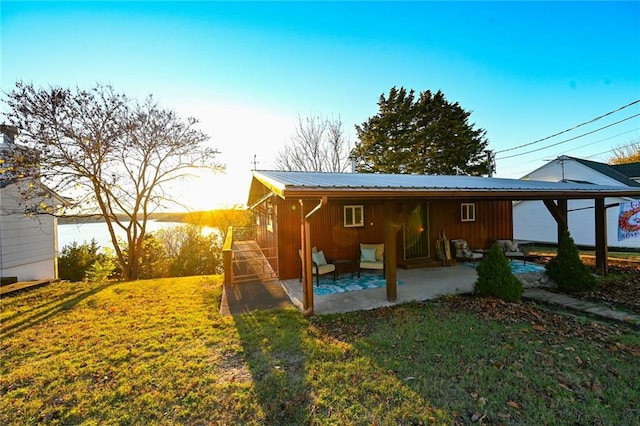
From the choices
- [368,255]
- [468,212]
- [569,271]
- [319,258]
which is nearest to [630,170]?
[468,212]

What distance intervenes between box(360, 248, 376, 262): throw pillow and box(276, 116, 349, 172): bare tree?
1345cm

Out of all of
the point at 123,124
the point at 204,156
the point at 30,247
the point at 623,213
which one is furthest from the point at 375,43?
the point at 623,213

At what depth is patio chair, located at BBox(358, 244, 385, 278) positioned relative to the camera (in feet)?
26.4

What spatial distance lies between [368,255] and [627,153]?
32013 millimetres

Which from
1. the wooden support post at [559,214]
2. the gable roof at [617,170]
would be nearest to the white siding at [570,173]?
the gable roof at [617,170]

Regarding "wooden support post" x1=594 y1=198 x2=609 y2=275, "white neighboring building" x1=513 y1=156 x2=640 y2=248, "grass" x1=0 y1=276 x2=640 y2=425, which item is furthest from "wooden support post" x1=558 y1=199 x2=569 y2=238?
"white neighboring building" x1=513 y1=156 x2=640 y2=248

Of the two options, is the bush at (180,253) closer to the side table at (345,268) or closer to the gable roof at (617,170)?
the side table at (345,268)

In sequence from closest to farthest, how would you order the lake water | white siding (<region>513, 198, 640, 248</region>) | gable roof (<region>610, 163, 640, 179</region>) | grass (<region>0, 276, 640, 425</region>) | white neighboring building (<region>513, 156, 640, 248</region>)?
1. grass (<region>0, 276, 640, 425</region>)
2. the lake water
3. white siding (<region>513, 198, 640, 248</region>)
4. white neighboring building (<region>513, 156, 640, 248</region>)
5. gable roof (<region>610, 163, 640, 179</region>)

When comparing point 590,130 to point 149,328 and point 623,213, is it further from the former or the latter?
point 149,328

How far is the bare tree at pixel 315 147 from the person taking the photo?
20.8 meters

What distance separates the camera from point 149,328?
492 cm

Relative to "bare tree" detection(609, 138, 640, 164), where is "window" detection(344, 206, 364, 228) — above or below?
below

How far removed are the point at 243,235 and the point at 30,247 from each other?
9.52 m

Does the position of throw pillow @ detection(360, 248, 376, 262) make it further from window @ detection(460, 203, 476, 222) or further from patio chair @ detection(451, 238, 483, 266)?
window @ detection(460, 203, 476, 222)
